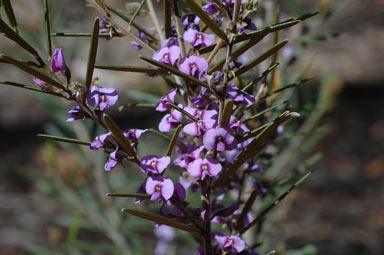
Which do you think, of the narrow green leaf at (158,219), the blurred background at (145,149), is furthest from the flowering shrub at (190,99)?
the blurred background at (145,149)

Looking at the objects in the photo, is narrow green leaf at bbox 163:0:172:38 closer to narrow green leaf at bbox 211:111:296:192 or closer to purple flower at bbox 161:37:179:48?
purple flower at bbox 161:37:179:48

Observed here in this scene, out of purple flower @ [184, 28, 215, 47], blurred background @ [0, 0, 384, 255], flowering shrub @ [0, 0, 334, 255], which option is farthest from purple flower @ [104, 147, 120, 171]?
blurred background @ [0, 0, 384, 255]

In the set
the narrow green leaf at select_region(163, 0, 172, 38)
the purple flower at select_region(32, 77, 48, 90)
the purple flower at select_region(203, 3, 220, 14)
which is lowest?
the purple flower at select_region(32, 77, 48, 90)

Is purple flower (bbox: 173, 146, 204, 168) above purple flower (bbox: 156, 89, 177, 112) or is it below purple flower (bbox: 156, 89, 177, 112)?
below

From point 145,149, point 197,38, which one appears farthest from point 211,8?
point 145,149

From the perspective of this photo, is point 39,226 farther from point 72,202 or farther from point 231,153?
point 231,153
